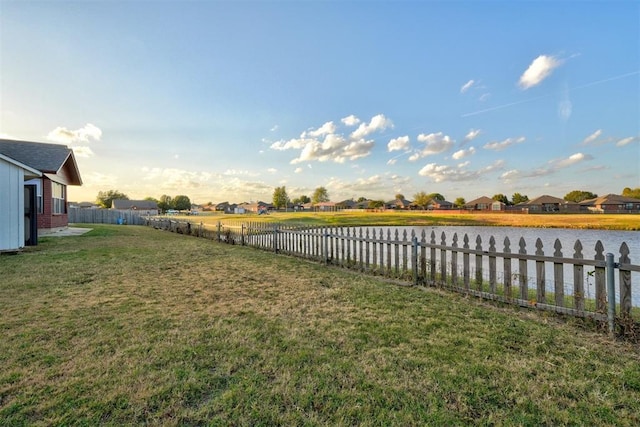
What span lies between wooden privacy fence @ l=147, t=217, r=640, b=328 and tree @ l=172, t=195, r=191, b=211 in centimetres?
10156

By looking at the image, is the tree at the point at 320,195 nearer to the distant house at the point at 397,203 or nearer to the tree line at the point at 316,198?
the tree line at the point at 316,198

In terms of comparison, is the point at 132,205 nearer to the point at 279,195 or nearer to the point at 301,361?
the point at 279,195

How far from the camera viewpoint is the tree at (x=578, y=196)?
74.3m

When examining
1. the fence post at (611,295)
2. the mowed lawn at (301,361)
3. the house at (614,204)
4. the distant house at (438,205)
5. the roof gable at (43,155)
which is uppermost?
the roof gable at (43,155)

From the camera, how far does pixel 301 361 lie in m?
2.65

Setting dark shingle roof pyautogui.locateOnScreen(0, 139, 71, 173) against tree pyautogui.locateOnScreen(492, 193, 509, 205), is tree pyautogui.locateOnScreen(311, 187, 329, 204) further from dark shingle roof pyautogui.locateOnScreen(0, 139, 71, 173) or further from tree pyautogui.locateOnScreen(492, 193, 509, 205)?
dark shingle roof pyautogui.locateOnScreen(0, 139, 71, 173)

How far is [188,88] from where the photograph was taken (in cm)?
1417

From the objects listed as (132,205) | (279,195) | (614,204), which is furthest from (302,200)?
(614,204)

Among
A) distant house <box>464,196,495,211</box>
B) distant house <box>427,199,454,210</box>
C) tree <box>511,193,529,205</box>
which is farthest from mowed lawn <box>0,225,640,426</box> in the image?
tree <box>511,193,529,205</box>

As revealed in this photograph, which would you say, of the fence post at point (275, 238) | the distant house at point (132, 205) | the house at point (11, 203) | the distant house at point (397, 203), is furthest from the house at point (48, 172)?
the distant house at point (397, 203)

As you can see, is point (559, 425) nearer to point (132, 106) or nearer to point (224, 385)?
point (224, 385)

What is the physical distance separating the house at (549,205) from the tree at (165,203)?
103723mm

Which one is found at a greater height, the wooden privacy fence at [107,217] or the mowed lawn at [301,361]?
the wooden privacy fence at [107,217]

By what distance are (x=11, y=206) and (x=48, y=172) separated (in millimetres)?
8000
